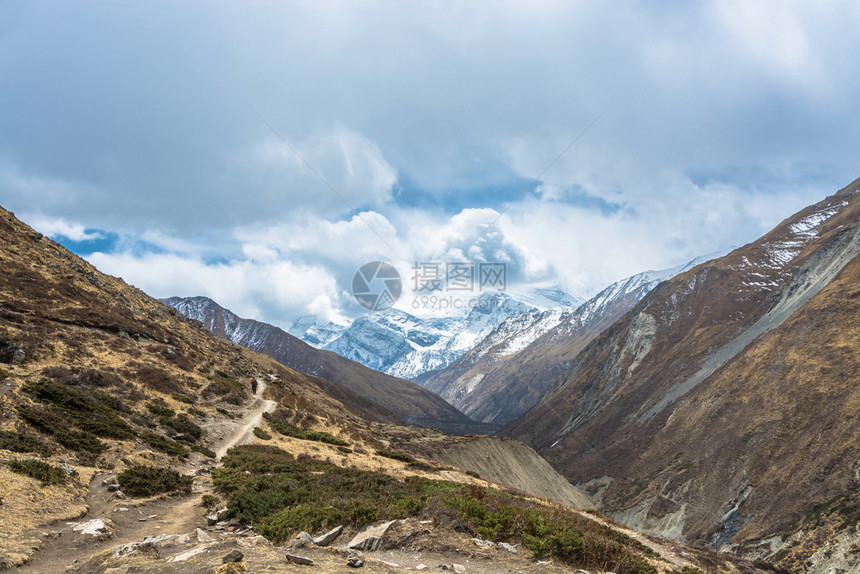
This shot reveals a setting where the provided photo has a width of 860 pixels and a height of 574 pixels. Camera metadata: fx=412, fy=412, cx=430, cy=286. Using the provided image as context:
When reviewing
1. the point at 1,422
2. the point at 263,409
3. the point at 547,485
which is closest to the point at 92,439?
the point at 1,422

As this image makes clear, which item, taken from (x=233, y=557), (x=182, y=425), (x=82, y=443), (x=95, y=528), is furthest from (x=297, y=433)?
(x=233, y=557)

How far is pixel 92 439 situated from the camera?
1812 centimetres

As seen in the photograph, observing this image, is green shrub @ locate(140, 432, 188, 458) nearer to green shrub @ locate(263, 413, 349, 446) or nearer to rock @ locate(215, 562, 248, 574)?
green shrub @ locate(263, 413, 349, 446)

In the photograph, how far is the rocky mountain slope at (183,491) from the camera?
398 inches

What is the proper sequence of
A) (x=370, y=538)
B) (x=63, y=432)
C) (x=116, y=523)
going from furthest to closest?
(x=63, y=432), (x=116, y=523), (x=370, y=538)

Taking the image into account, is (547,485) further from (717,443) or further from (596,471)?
(596,471)

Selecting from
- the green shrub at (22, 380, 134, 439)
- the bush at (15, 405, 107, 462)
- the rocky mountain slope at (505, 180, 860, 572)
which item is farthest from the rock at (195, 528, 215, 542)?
the rocky mountain slope at (505, 180, 860, 572)

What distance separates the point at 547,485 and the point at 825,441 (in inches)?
1524

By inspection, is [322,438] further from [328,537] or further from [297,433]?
[328,537]

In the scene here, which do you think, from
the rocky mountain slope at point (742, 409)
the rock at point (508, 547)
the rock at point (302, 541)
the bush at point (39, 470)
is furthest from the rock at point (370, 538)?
the rocky mountain slope at point (742, 409)

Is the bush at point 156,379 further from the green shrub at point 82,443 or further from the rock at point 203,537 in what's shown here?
the rock at point 203,537

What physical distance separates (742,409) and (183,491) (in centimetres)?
9439

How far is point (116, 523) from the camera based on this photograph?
12562 mm

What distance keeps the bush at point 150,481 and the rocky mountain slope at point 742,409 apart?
5204cm
